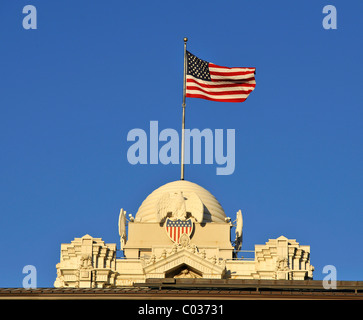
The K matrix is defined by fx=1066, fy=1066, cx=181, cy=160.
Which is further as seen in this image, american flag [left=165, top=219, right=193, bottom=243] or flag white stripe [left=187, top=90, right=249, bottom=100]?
american flag [left=165, top=219, right=193, bottom=243]

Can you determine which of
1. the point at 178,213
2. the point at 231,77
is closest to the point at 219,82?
the point at 231,77

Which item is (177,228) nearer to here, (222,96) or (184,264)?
(184,264)

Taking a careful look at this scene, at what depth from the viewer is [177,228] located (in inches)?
4104

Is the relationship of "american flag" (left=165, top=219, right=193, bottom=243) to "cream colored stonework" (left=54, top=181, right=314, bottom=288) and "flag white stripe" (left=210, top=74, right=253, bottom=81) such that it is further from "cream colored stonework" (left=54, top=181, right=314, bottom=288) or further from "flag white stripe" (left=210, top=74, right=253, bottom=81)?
"flag white stripe" (left=210, top=74, right=253, bottom=81)

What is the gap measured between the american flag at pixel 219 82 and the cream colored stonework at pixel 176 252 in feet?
34.8

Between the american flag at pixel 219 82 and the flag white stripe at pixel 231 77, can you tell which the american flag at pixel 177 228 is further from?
Answer: the flag white stripe at pixel 231 77

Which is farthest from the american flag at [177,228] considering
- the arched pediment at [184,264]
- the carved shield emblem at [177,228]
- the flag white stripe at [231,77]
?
the flag white stripe at [231,77]

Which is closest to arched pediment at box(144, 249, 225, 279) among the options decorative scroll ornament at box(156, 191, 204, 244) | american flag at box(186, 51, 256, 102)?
decorative scroll ornament at box(156, 191, 204, 244)

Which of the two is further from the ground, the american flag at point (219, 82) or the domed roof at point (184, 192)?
the american flag at point (219, 82)

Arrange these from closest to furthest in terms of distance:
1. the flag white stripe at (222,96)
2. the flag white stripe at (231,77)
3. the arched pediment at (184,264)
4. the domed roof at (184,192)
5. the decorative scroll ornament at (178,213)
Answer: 1. the arched pediment at (184,264)
2. the flag white stripe at (222,96)
3. the flag white stripe at (231,77)
4. the decorative scroll ornament at (178,213)
5. the domed roof at (184,192)

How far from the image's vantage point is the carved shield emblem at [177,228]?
103875 millimetres

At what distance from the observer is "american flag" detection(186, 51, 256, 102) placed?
101 m

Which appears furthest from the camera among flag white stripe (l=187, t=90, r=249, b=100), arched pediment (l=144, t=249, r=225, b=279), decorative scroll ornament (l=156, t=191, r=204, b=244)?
decorative scroll ornament (l=156, t=191, r=204, b=244)

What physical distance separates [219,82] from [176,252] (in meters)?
17.7
